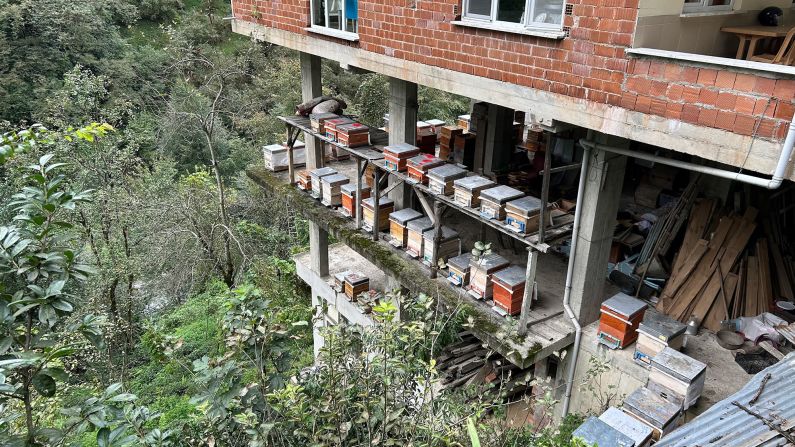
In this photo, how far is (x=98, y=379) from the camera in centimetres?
1625

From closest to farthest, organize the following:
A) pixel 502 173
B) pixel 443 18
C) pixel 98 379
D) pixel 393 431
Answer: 1. pixel 393 431
2. pixel 443 18
3. pixel 502 173
4. pixel 98 379

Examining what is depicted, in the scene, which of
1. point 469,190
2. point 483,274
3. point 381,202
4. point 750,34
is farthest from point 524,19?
point 381,202

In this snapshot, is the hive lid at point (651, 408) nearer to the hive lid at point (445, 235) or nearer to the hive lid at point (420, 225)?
the hive lid at point (445, 235)

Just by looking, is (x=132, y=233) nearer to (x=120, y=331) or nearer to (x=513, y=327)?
(x=120, y=331)

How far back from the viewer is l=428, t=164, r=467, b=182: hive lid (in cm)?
868

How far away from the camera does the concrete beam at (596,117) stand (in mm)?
5321

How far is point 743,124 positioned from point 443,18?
447 centimetres

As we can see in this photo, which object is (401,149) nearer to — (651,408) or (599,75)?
(599,75)

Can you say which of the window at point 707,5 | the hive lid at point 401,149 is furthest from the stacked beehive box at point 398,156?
the window at point 707,5

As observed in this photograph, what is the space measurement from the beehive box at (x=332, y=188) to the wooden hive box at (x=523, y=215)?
470 centimetres

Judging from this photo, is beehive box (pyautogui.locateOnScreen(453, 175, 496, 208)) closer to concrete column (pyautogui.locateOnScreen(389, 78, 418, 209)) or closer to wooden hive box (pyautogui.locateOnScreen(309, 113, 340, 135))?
concrete column (pyautogui.locateOnScreen(389, 78, 418, 209))

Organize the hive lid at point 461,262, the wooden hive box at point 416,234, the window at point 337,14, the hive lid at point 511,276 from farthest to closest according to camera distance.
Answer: the window at point 337,14 → the wooden hive box at point 416,234 → the hive lid at point 461,262 → the hive lid at point 511,276

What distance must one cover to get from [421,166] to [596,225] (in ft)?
10.0

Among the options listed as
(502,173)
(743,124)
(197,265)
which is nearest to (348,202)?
(502,173)
